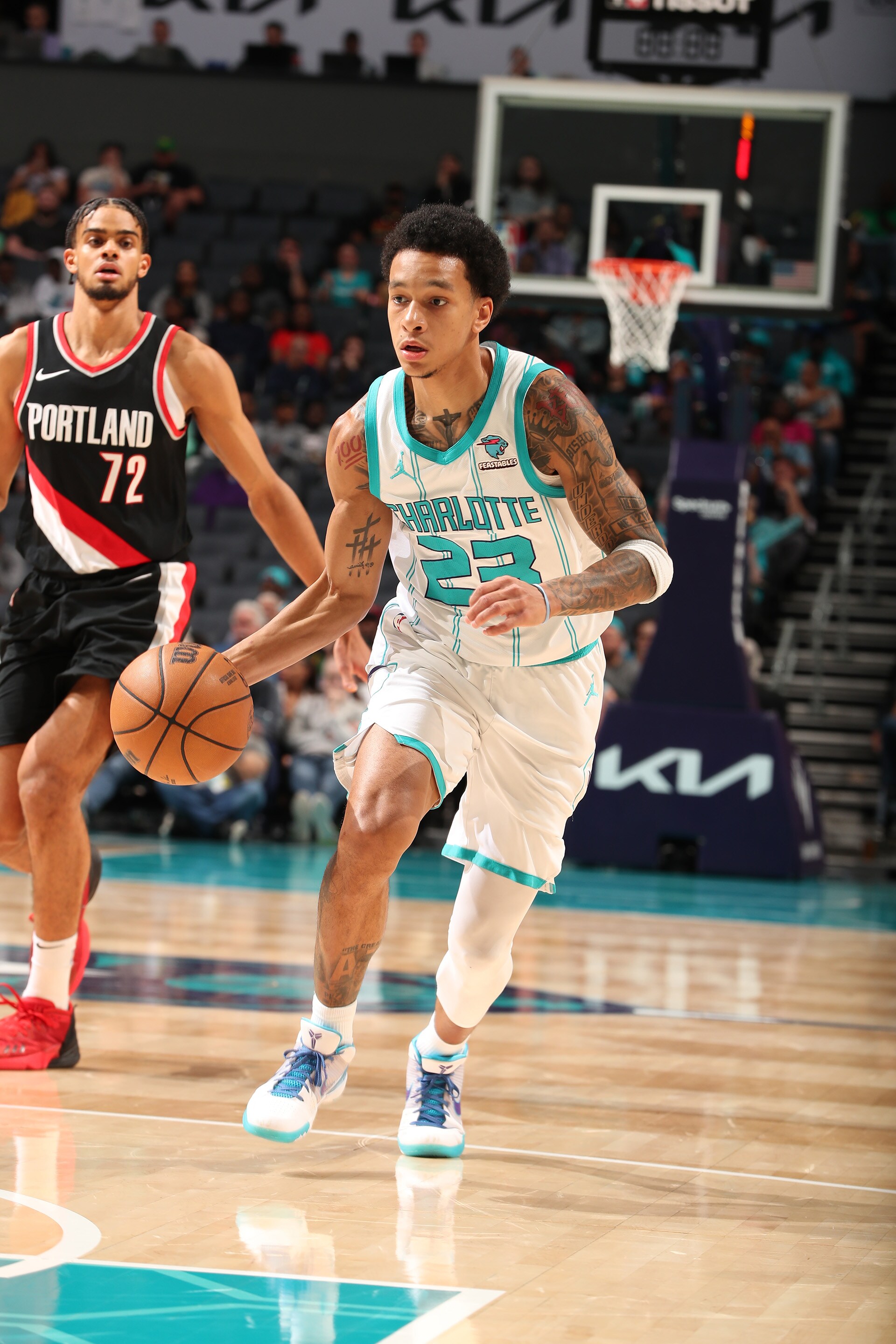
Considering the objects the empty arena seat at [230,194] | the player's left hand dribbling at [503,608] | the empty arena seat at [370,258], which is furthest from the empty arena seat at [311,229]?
the player's left hand dribbling at [503,608]

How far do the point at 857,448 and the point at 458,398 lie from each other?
13305 mm

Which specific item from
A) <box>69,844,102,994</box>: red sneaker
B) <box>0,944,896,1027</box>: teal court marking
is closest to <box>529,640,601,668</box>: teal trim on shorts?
<box>69,844,102,994</box>: red sneaker

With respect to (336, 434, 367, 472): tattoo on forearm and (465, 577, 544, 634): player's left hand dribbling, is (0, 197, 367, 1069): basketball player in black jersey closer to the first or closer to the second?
(336, 434, 367, 472): tattoo on forearm

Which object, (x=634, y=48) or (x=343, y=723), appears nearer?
(x=634, y=48)

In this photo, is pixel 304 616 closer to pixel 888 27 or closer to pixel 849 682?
pixel 849 682

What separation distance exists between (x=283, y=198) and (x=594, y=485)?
1578 cm

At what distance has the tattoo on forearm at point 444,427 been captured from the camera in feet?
11.8

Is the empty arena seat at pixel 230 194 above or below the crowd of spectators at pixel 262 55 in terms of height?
below

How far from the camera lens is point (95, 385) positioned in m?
4.31

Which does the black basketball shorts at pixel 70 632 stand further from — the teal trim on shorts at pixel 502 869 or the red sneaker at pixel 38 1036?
the teal trim on shorts at pixel 502 869

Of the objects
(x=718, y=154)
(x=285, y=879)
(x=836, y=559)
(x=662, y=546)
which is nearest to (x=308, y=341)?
(x=836, y=559)

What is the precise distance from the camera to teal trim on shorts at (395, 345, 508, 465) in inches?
140

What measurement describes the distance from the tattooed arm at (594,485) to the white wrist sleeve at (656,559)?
0.4 inches

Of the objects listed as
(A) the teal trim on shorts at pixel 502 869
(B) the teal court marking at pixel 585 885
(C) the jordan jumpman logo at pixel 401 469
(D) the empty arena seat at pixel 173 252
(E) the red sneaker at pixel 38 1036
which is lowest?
(B) the teal court marking at pixel 585 885
